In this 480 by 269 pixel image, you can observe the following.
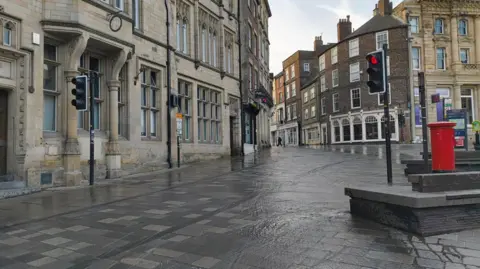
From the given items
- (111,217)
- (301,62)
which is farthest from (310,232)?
(301,62)

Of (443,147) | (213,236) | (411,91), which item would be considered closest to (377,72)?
(443,147)

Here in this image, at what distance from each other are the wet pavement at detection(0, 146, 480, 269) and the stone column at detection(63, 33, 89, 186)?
7.70 ft

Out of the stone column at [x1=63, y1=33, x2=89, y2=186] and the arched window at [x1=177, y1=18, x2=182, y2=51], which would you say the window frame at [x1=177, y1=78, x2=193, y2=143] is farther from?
the stone column at [x1=63, y1=33, x2=89, y2=186]

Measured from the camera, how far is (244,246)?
14.5 ft

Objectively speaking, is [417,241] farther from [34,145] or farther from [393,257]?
[34,145]

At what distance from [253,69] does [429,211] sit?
25.7 metres

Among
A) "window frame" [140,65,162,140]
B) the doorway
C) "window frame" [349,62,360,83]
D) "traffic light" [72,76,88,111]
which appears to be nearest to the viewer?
the doorway

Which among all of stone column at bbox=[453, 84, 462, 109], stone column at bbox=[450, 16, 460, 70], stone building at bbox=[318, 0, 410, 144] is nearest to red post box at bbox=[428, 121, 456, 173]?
stone building at bbox=[318, 0, 410, 144]

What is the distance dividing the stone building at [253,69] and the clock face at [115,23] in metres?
13.1

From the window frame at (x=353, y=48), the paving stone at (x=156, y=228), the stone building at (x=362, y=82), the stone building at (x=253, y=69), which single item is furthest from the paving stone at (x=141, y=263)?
the window frame at (x=353, y=48)

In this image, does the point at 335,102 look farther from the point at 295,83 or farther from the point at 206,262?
the point at 206,262

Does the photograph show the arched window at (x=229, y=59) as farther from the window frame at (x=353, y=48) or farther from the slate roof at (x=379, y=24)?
the window frame at (x=353, y=48)

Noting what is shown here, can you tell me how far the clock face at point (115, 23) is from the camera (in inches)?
476

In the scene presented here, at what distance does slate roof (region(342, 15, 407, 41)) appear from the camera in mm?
41647
